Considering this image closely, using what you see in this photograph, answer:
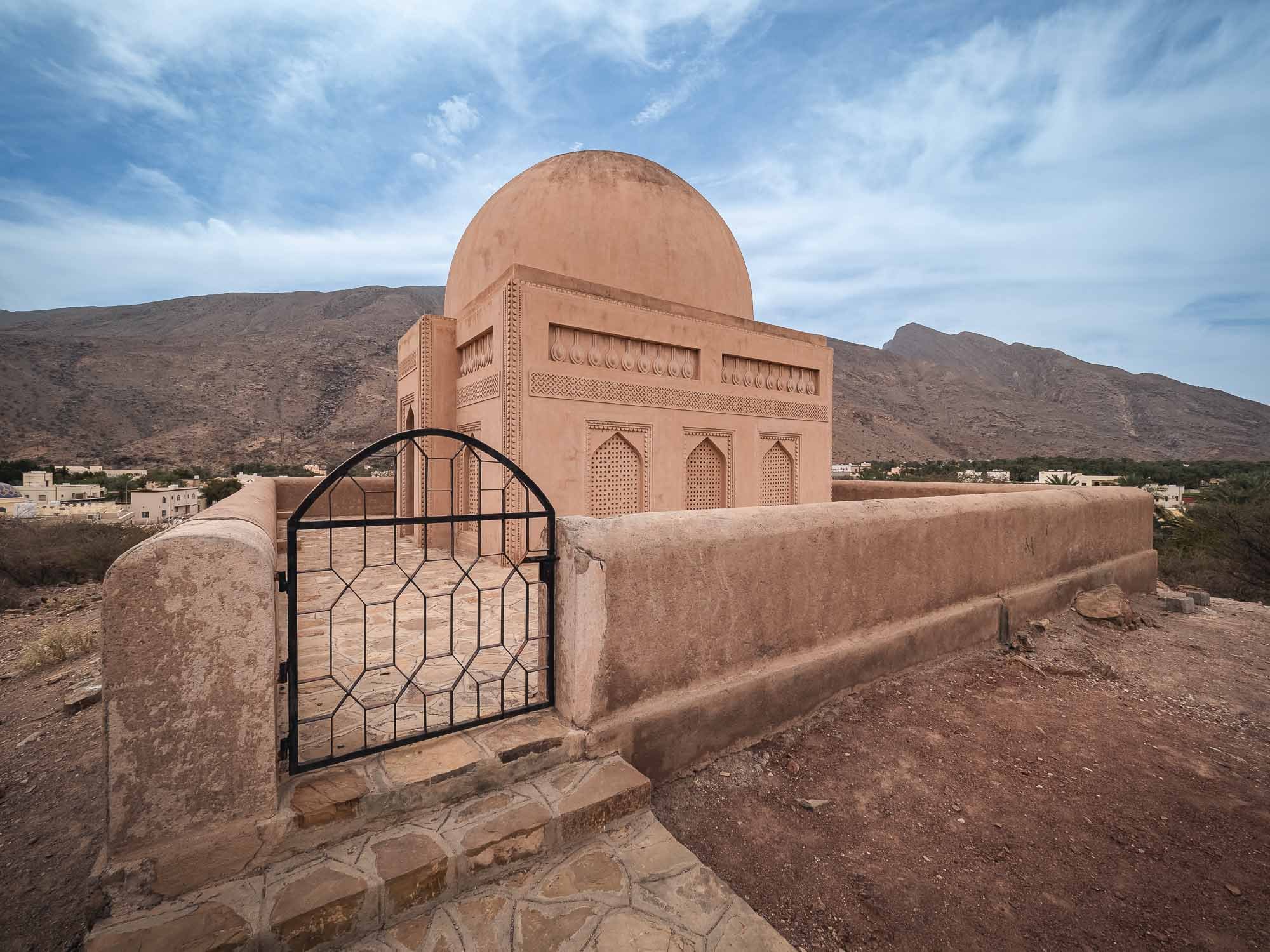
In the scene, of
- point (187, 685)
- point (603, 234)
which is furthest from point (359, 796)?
point (603, 234)

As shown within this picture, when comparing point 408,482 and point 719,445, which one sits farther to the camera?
point 408,482

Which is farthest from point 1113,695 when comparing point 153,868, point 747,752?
point 153,868

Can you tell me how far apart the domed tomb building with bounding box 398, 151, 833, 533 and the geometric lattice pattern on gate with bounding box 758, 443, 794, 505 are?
3 cm

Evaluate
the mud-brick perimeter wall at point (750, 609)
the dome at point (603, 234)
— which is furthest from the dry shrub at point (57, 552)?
the mud-brick perimeter wall at point (750, 609)

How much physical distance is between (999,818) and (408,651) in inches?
133

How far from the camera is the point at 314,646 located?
12.8ft

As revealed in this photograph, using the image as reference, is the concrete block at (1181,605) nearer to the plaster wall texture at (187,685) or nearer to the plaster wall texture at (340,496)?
the plaster wall texture at (187,685)

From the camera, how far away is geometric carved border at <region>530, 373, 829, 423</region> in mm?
6797

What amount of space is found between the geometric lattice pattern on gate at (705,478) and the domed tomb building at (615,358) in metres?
0.03

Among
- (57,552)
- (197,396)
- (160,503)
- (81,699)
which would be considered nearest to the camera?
(81,699)

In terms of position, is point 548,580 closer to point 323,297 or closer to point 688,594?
point 688,594

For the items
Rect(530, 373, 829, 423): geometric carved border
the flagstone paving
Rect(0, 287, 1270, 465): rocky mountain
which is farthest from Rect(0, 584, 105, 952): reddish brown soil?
Rect(0, 287, 1270, 465): rocky mountain

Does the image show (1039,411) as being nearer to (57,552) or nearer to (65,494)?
(57,552)

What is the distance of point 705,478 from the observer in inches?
329
